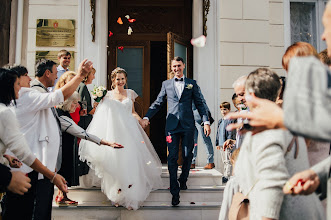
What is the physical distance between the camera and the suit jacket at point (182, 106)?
514cm

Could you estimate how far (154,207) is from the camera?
477 centimetres

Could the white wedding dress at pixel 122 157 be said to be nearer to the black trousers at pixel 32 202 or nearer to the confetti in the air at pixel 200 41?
the black trousers at pixel 32 202

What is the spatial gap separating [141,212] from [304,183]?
3544mm

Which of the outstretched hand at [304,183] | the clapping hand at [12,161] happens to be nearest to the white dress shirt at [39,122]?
the clapping hand at [12,161]

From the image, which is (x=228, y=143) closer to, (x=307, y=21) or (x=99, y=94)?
(x=99, y=94)

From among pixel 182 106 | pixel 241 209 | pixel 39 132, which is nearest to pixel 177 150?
pixel 182 106

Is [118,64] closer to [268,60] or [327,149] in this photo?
[268,60]

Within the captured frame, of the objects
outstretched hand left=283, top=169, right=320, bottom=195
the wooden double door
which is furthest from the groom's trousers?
outstretched hand left=283, top=169, right=320, bottom=195

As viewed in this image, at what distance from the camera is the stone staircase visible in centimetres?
468

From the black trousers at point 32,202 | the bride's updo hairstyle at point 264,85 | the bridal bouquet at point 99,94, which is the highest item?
the bridal bouquet at point 99,94

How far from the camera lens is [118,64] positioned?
7.56 m

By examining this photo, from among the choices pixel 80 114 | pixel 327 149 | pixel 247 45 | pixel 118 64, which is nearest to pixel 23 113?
pixel 80 114

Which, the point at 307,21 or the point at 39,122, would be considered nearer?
the point at 39,122

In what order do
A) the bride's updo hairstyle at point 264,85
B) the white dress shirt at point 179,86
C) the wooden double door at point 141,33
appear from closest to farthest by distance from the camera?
the bride's updo hairstyle at point 264,85 → the white dress shirt at point 179,86 → the wooden double door at point 141,33
